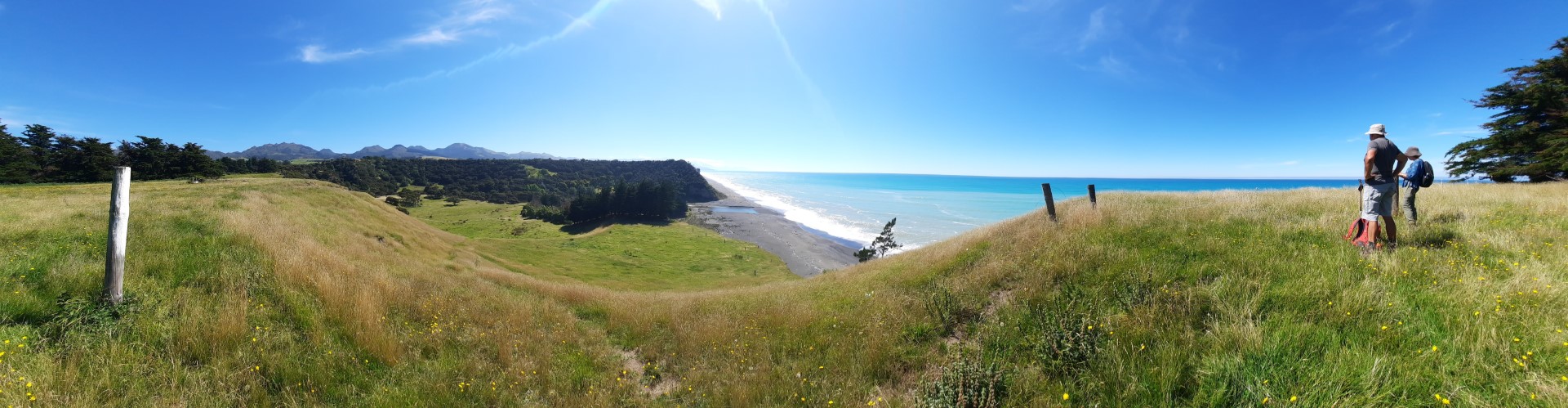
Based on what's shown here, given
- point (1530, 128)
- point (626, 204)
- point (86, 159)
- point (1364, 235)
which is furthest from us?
point (626, 204)

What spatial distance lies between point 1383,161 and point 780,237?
204ft

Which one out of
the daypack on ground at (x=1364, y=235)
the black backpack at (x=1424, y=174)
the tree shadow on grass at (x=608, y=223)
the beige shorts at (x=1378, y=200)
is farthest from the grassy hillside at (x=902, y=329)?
the tree shadow on grass at (x=608, y=223)

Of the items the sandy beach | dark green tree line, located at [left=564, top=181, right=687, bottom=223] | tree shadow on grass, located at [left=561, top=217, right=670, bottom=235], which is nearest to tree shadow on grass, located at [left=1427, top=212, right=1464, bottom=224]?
the sandy beach

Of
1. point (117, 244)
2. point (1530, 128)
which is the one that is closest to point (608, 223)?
point (117, 244)

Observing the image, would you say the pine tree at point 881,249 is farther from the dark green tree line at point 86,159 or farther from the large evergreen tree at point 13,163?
the large evergreen tree at point 13,163

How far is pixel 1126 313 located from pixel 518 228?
88.2 metres

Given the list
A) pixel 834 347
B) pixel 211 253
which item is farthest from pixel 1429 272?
pixel 211 253

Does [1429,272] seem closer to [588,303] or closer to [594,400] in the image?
[594,400]

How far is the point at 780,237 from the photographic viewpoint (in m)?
68.1

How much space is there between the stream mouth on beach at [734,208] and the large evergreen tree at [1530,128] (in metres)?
92.8

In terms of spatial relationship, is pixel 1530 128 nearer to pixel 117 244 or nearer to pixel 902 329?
pixel 902 329

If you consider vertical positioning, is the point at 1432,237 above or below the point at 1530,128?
below

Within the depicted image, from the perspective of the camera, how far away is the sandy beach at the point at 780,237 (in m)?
51.7

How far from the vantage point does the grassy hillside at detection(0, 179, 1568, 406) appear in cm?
379
